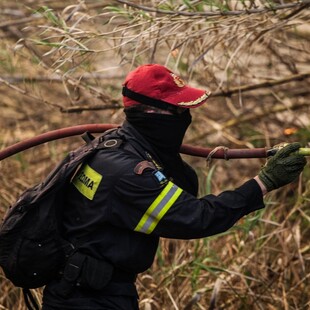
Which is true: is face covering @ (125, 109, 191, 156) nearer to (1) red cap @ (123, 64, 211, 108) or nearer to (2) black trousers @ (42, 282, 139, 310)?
(1) red cap @ (123, 64, 211, 108)

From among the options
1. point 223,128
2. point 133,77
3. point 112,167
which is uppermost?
point 133,77

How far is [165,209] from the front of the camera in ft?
11.1

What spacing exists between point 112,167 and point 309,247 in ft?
7.35

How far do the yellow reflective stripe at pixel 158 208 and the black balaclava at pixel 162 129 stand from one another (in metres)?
0.24

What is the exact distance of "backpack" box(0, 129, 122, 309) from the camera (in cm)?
354

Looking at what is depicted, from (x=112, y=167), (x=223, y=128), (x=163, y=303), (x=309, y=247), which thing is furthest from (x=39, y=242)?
(x=223, y=128)

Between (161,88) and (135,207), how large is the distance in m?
0.50

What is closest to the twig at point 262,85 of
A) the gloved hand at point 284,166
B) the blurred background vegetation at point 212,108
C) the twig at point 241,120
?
the blurred background vegetation at point 212,108

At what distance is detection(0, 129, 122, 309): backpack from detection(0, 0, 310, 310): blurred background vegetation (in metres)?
0.86

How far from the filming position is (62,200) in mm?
3623

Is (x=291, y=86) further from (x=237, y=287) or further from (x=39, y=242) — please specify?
(x=39, y=242)

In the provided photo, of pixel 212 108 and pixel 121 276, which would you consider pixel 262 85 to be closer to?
pixel 212 108

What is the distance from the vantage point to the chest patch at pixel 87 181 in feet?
11.4

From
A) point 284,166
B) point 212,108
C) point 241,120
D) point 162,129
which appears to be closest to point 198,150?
point 162,129
